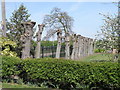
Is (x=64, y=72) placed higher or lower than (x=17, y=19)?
lower

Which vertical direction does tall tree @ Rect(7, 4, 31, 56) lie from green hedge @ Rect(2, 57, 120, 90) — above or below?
above

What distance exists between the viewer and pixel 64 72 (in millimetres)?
6871

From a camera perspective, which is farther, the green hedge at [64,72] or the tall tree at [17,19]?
the tall tree at [17,19]

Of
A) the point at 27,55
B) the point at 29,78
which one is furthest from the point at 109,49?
the point at 29,78

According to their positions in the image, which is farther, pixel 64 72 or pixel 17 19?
pixel 17 19

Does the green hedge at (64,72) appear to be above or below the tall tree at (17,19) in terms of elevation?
below

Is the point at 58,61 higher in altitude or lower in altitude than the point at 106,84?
higher

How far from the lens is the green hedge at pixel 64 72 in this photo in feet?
21.1

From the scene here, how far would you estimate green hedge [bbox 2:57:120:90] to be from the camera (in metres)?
6.44

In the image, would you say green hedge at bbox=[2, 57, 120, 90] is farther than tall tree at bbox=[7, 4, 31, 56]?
No

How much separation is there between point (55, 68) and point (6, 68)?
6.32 ft

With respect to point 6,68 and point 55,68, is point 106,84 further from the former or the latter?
point 6,68

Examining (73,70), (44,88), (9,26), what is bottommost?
(44,88)

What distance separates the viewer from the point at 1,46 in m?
10.4
